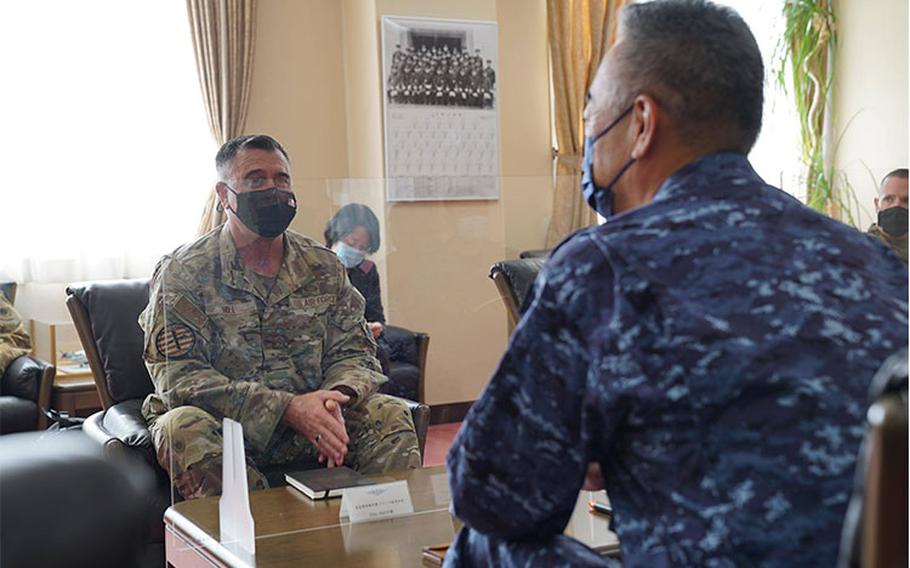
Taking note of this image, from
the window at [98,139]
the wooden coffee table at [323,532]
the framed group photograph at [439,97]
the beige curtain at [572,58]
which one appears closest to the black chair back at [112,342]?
the wooden coffee table at [323,532]

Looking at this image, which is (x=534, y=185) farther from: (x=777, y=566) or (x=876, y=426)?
(x=876, y=426)

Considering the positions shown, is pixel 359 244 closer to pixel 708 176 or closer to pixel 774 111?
pixel 708 176

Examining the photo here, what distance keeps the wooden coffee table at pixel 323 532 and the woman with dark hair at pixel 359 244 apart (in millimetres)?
456

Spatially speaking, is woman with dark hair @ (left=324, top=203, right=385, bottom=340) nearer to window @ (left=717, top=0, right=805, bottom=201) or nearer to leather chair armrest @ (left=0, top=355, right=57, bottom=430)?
leather chair armrest @ (left=0, top=355, right=57, bottom=430)

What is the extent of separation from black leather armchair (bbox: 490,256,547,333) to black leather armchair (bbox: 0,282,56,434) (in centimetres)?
248

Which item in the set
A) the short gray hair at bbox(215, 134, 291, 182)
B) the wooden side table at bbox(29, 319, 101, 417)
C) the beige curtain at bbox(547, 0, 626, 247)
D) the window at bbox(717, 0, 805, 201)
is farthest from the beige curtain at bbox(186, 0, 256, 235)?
the short gray hair at bbox(215, 134, 291, 182)

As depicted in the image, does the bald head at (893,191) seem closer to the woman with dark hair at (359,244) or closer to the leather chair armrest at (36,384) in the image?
the woman with dark hair at (359,244)

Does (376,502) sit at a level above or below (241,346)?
below

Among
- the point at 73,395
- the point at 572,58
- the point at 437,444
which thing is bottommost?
the point at 73,395

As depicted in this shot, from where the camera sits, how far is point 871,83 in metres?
6.17

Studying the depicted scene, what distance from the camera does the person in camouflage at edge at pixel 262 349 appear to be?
2699 mm

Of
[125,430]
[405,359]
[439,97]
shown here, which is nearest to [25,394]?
[125,430]

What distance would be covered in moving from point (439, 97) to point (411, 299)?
3.54 metres

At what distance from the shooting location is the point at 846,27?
6.30 meters
